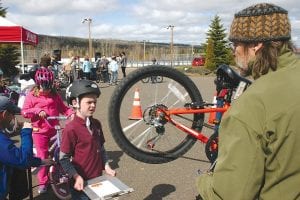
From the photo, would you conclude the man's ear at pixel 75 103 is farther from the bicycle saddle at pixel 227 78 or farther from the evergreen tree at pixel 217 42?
the evergreen tree at pixel 217 42

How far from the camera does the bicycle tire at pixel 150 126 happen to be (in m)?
3.89

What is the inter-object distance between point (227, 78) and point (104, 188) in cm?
171

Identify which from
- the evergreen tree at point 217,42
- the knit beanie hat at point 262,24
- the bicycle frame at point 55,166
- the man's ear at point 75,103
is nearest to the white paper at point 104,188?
the man's ear at point 75,103

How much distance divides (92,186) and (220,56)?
37.5m

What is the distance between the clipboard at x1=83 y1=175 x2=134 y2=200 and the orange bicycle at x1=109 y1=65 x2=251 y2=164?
34.9 inches

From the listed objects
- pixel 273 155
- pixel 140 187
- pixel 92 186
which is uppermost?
pixel 273 155

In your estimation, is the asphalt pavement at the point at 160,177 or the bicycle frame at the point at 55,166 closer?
the bicycle frame at the point at 55,166

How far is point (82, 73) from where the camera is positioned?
83.0 feet

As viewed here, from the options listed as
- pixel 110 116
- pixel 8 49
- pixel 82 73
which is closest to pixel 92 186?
pixel 110 116

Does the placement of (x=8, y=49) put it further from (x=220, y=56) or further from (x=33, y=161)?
(x=33, y=161)

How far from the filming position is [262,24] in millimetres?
1780

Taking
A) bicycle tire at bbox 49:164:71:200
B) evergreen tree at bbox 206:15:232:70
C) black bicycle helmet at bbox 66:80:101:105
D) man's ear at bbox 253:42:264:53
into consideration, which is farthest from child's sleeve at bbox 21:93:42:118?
evergreen tree at bbox 206:15:232:70

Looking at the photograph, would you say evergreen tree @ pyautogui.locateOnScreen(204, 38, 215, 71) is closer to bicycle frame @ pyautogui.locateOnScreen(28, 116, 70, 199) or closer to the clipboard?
bicycle frame @ pyautogui.locateOnScreen(28, 116, 70, 199)

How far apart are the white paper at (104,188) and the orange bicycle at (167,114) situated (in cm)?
93
